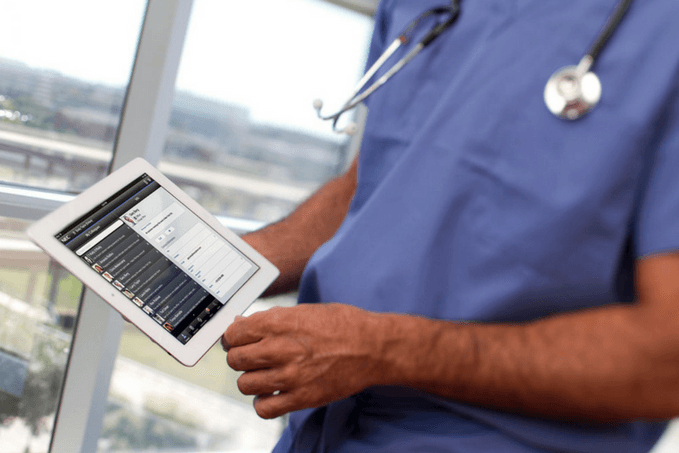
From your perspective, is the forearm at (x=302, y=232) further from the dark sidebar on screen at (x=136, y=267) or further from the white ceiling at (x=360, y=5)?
the white ceiling at (x=360, y=5)

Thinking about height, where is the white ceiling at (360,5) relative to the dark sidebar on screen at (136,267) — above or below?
above

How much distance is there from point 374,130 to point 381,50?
0.19 m

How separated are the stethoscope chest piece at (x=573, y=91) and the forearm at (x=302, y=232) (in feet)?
1.23

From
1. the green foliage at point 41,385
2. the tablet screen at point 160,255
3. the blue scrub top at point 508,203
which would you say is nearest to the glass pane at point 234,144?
the green foliage at point 41,385

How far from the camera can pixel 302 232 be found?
2.66 ft

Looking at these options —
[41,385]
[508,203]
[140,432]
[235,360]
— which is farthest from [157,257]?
[140,432]

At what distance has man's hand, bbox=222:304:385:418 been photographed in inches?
19.4

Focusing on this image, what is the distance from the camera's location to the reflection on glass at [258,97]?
4.78 ft

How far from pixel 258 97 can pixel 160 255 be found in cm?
108

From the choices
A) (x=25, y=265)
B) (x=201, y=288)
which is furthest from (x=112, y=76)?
→ (x=201, y=288)

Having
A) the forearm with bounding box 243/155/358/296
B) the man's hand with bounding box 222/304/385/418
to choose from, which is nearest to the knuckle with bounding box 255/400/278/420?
the man's hand with bounding box 222/304/385/418

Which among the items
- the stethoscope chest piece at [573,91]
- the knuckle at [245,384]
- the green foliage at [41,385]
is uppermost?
the stethoscope chest piece at [573,91]

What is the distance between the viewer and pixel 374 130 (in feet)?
2.25

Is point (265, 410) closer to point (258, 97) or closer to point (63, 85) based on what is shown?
point (63, 85)
